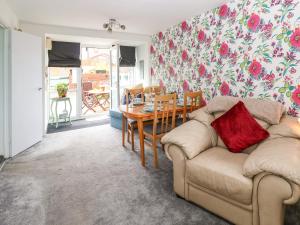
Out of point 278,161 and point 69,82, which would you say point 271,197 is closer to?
point 278,161

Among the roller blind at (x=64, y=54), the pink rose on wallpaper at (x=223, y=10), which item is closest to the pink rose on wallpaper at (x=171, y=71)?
the pink rose on wallpaper at (x=223, y=10)

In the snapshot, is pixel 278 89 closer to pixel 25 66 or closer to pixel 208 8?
pixel 208 8

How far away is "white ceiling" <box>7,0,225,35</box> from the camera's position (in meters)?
2.99

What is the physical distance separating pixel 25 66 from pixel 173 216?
3.10m

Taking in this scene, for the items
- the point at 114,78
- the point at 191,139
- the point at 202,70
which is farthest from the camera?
the point at 114,78

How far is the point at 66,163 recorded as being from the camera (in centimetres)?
290

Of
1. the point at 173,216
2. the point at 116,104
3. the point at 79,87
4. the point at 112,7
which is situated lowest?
the point at 173,216

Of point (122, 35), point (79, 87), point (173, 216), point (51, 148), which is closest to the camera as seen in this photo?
point (173, 216)

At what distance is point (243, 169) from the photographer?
1.58m

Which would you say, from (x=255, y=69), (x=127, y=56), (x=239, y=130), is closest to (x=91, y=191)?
(x=239, y=130)

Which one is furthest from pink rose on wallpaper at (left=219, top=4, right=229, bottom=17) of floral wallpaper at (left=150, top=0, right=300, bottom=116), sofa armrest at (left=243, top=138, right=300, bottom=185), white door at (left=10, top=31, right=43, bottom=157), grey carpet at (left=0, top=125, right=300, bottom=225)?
white door at (left=10, top=31, right=43, bottom=157)

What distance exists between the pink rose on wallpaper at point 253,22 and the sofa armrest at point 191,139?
61.9 inches

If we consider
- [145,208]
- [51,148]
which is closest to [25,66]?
[51,148]

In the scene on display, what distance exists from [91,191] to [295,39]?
2.86 meters
